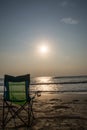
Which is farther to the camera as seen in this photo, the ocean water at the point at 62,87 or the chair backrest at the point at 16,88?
the ocean water at the point at 62,87

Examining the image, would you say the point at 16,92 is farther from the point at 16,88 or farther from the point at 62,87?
the point at 62,87

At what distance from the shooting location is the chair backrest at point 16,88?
217 inches

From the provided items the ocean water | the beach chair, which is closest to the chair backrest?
the beach chair

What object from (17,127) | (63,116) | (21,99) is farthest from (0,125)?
(63,116)

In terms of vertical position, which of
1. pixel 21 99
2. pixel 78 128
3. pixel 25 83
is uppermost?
pixel 25 83

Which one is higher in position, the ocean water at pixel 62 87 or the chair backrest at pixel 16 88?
the ocean water at pixel 62 87

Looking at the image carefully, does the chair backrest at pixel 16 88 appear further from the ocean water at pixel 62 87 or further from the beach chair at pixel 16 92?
the ocean water at pixel 62 87

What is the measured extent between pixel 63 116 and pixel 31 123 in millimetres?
1295

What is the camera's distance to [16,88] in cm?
569

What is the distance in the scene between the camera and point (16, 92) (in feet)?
18.6

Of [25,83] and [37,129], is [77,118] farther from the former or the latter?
[25,83]

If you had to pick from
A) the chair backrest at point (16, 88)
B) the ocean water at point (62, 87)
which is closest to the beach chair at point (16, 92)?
the chair backrest at point (16, 88)

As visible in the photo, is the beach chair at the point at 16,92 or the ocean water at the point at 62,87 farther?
the ocean water at the point at 62,87

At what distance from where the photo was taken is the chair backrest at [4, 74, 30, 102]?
5.52 meters
